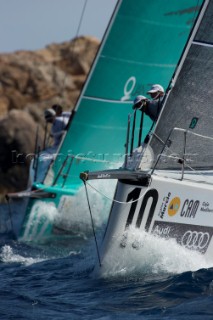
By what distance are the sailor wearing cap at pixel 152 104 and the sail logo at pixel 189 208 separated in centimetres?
86

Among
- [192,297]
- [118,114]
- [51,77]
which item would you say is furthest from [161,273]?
[51,77]

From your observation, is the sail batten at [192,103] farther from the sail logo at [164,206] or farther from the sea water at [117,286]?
the sea water at [117,286]

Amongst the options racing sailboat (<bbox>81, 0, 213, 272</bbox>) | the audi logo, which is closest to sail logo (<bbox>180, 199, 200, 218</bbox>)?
racing sailboat (<bbox>81, 0, 213, 272</bbox>)

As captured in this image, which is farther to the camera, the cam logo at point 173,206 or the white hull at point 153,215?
the cam logo at point 173,206

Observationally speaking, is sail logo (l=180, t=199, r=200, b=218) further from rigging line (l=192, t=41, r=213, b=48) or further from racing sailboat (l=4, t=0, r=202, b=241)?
racing sailboat (l=4, t=0, r=202, b=241)

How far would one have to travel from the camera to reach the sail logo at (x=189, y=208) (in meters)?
7.88

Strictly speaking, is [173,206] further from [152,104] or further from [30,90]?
[30,90]

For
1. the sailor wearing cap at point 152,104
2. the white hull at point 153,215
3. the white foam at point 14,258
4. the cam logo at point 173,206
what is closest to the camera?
the white hull at point 153,215

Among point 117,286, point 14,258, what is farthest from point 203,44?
point 14,258

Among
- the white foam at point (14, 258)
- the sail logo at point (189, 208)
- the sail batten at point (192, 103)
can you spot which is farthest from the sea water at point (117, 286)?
the sail batten at point (192, 103)

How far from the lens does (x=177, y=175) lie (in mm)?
7973

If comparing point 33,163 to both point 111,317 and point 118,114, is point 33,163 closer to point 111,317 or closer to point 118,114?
point 118,114

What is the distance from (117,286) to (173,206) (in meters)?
0.94

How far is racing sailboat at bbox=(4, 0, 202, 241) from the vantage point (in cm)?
1240
